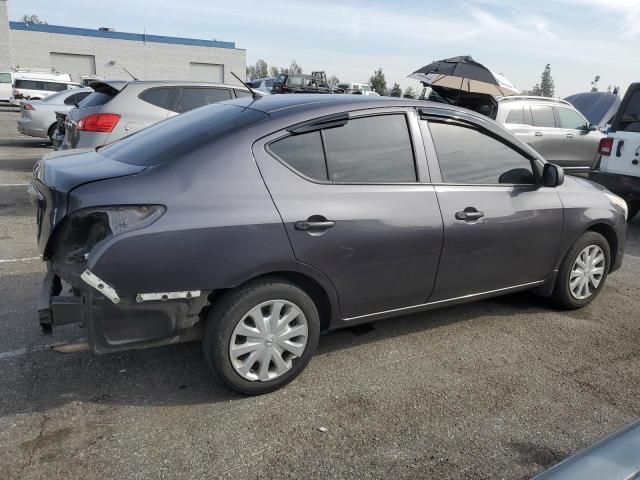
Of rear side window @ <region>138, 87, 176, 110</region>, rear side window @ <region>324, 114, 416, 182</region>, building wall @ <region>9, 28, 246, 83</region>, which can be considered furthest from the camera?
building wall @ <region>9, 28, 246, 83</region>

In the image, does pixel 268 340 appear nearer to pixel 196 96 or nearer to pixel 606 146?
pixel 196 96

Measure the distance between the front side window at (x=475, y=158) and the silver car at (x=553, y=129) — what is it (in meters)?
5.95

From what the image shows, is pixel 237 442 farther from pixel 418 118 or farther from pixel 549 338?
pixel 549 338

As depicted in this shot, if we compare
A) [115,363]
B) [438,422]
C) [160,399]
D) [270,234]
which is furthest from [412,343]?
[115,363]

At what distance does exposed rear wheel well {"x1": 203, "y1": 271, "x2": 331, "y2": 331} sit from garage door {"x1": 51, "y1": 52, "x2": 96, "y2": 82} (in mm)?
44006

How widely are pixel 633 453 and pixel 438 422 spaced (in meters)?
1.38

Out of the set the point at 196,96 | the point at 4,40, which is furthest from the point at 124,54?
the point at 196,96

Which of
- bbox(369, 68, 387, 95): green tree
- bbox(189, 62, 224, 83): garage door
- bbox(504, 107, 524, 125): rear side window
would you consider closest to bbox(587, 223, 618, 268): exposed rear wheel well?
bbox(504, 107, 524, 125): rear side window

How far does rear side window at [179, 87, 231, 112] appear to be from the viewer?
7.94 meters

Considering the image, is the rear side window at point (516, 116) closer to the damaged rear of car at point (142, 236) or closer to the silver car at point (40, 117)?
the damaged rear of car at point (142, 236)

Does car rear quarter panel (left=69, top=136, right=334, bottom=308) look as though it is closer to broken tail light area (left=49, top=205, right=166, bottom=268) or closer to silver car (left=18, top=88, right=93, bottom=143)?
broken tail light area (left=49, top=205, right=166, bottom=268)

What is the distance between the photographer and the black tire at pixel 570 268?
4.32 meters

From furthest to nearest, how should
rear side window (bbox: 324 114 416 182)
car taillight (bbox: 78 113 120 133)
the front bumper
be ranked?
1. car taillight (bbox: 78 113 120 133)
2. rear side window (bbox: 324 114 416 182)
3. the front bumper

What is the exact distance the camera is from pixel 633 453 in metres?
1.61
